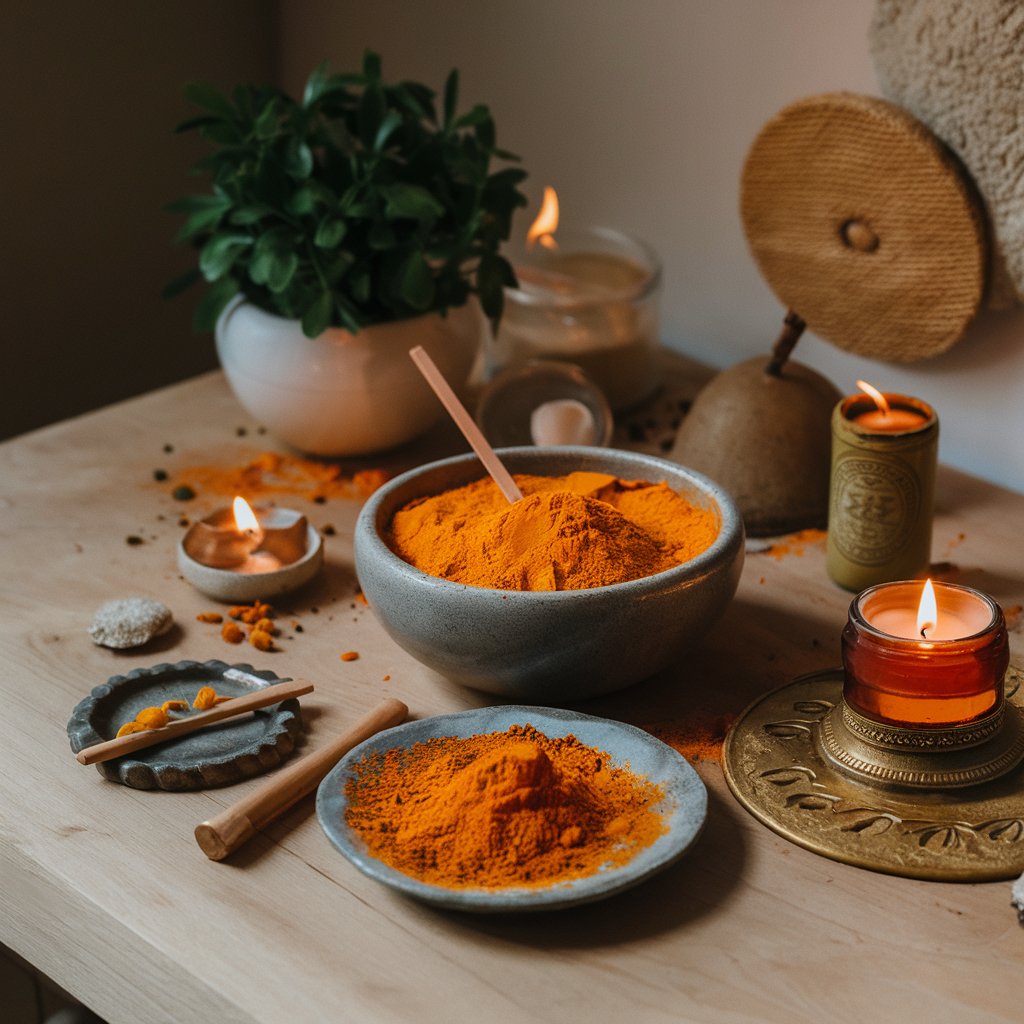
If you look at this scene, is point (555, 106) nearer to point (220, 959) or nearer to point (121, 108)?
point (121, 108)

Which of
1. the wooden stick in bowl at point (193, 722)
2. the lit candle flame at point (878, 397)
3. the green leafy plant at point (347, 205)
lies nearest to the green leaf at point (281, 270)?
the green leafy plant at point (347, 205)

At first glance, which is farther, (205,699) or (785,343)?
(785,343)

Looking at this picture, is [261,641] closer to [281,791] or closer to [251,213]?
[281,791]

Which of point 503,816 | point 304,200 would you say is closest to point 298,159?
point 304,200

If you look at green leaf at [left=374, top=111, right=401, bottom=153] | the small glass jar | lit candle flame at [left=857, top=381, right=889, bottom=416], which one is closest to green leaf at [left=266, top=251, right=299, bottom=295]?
green leaf at [left=374, top=111, right=401, bottom=153]

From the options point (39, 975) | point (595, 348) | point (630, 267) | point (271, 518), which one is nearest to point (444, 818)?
point (271, 518)

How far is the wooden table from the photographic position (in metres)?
0.66

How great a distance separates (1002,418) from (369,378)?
2.01ft

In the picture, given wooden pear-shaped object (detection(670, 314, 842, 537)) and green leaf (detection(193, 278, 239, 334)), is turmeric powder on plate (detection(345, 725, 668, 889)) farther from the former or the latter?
green leaf (detection(193, 278, 239, 334))

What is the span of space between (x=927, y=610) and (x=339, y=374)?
0.61 m

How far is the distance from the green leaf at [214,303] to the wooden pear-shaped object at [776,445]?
465mm

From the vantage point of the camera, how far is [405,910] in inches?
28.5

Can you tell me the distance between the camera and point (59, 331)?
1715 millimetres

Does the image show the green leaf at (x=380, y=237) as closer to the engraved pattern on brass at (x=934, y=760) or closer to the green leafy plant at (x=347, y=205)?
the green leafy plant at (x=347, y=205)
